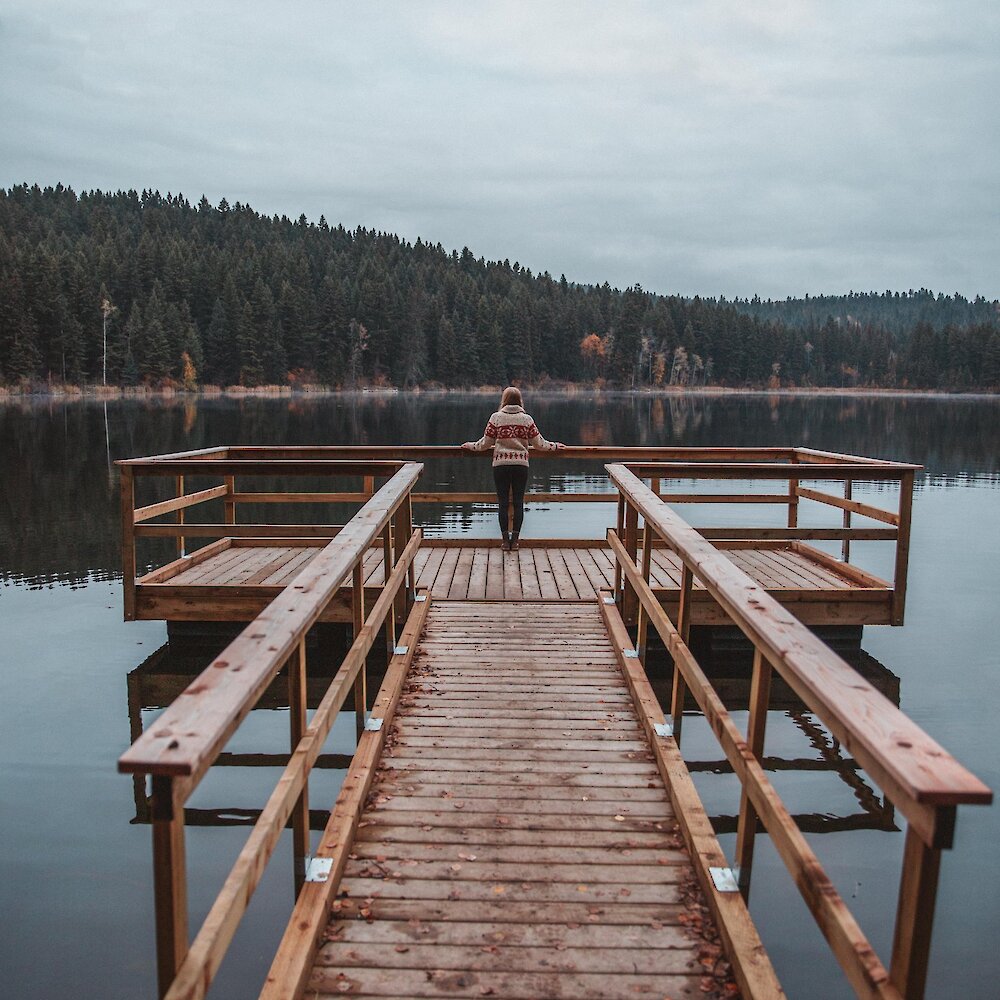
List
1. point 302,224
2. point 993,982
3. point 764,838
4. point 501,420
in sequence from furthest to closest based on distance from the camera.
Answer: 1. point 302,224
2. point 501,420
3. point 764,838
4. point 993,982

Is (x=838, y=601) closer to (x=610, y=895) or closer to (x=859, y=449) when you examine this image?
(x=610, y=895)

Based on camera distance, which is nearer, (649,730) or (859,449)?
(649,730)

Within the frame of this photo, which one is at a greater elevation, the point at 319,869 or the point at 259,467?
the point at 259,467

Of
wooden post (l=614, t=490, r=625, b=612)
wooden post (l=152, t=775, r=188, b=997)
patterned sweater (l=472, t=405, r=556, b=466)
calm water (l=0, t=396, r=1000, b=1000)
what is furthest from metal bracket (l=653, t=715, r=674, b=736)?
patterned sweater (l=472, t=405, r=556, b=466)

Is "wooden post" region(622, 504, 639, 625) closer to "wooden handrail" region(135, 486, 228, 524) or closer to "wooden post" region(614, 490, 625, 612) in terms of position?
"wooden post" region(614, 490, 625, 612)

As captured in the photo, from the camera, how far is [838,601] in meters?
8.02

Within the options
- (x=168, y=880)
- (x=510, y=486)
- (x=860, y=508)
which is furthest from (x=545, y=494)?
(x=168, y=880)

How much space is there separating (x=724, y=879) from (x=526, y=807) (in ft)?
3.63

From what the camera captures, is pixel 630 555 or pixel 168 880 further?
pixel 630 555

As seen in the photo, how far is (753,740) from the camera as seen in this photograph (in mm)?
3471

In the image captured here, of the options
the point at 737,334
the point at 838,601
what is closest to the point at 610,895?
the point at 838,601

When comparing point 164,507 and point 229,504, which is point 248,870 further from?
point 229,504

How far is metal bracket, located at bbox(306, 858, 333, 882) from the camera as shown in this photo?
351 centimetres

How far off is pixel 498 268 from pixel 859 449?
4133 inches
